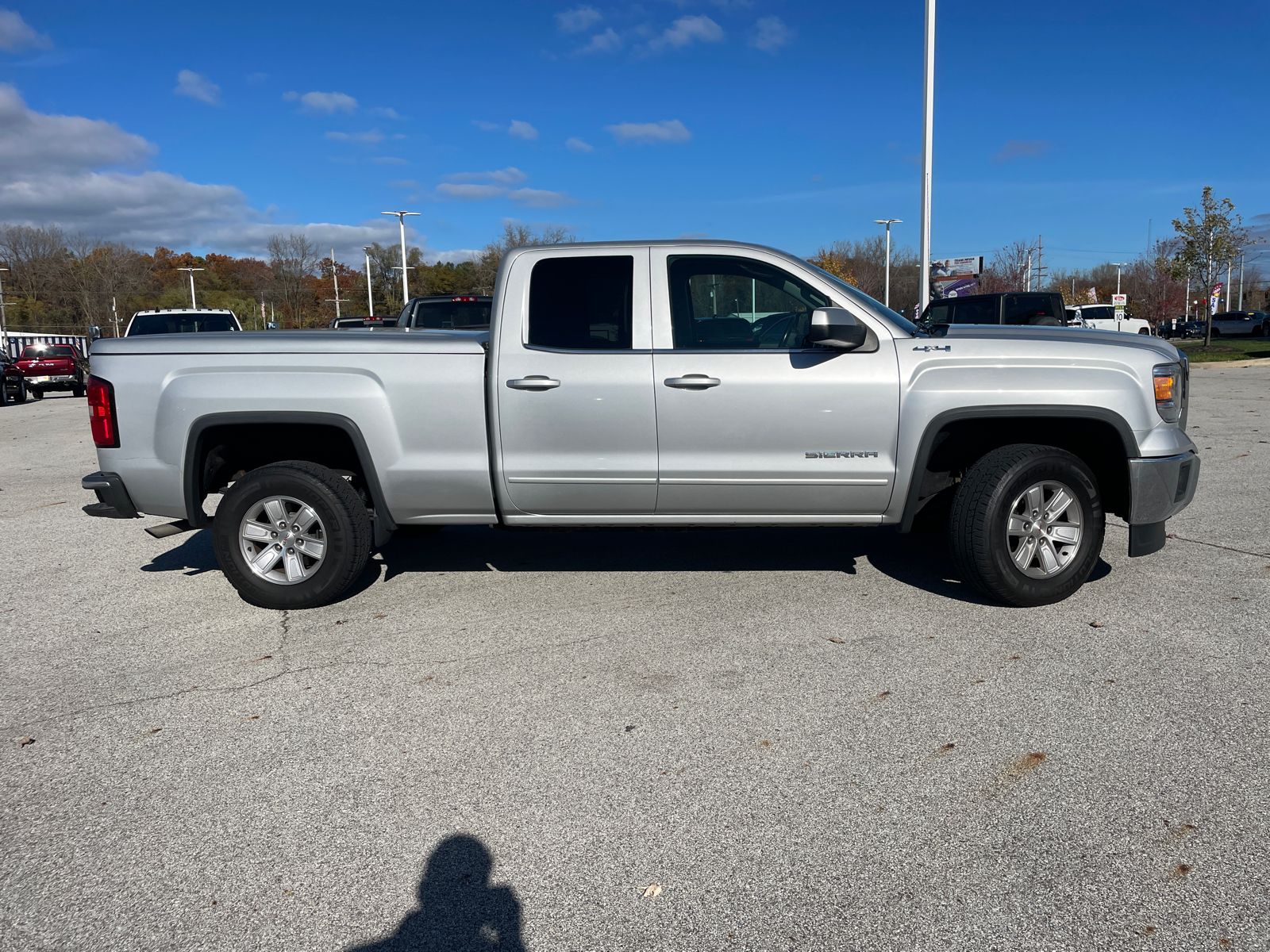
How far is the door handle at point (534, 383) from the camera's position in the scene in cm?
498

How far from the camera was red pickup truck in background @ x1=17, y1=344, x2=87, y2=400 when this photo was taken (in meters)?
29.2

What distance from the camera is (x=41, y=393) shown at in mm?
31375

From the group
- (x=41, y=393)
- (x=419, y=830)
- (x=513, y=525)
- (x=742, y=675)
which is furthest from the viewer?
(x=41, y=393)

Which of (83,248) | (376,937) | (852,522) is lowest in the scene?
(376,937)

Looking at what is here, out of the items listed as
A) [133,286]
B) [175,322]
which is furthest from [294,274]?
Result: [175,322]

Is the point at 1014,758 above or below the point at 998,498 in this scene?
below

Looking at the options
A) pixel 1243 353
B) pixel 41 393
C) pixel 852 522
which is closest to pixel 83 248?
pixel 41 393

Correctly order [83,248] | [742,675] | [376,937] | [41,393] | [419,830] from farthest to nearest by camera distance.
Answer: [83,248], [41,393], [742,675], [419,830], [376,937]

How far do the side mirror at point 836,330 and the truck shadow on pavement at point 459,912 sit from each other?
3045 millimetres

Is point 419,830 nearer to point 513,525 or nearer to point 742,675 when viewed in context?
point 742,675

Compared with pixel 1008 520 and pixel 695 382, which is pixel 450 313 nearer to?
pixel 695 382

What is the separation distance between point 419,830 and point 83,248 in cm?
8736

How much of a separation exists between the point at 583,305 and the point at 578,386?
20.2 inches

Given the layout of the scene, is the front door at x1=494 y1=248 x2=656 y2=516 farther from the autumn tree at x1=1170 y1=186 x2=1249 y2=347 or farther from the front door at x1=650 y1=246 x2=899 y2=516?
the autumn tree at x1=1170 y1=186 x2=1249 y2=347
